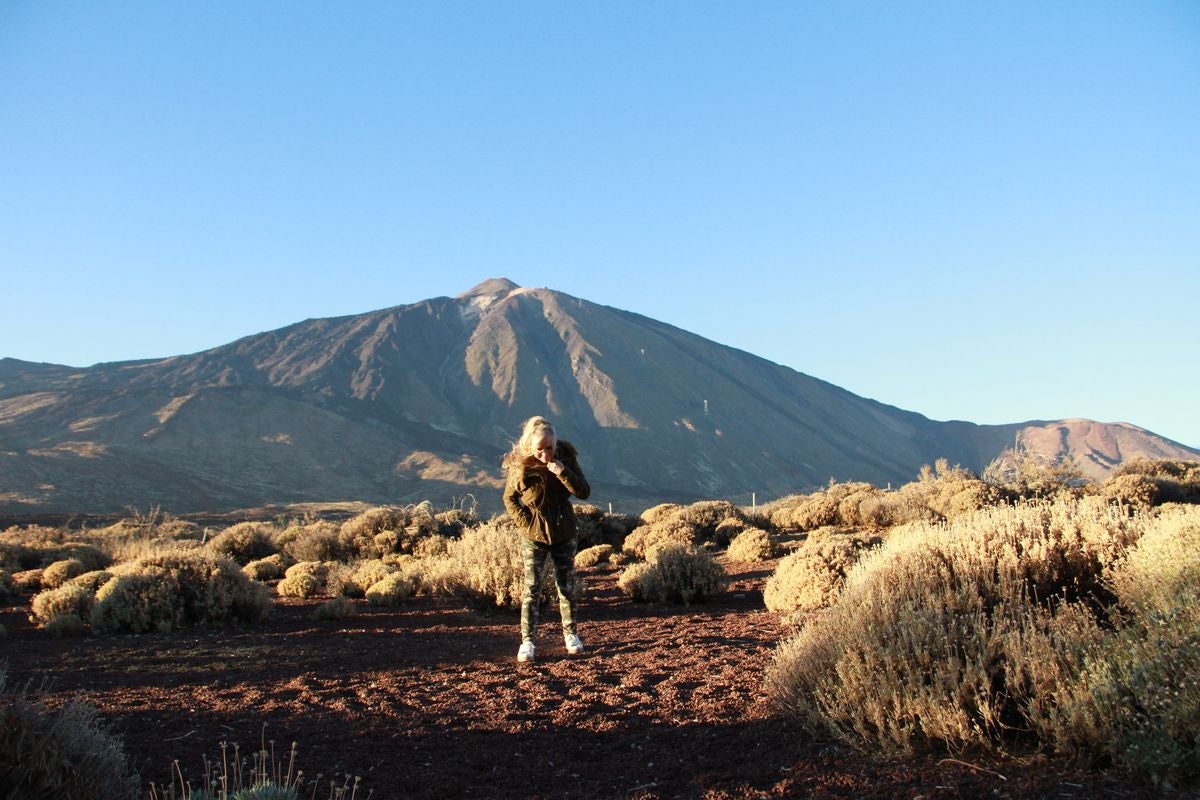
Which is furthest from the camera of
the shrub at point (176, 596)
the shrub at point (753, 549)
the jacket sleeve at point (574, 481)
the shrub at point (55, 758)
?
the shrub at point (753, 549)

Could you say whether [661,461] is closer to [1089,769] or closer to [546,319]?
[546,319]

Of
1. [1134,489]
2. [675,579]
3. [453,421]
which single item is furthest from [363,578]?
[453,421]

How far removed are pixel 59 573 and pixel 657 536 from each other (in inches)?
362

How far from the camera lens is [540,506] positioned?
6.62 metres

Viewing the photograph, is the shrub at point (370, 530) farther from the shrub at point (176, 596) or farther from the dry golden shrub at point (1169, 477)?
the dry golden shrub at point (1169, 477)

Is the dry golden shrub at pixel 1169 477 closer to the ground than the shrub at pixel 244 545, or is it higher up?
higher up

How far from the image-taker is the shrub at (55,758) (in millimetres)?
2830

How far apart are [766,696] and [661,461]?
330 feet

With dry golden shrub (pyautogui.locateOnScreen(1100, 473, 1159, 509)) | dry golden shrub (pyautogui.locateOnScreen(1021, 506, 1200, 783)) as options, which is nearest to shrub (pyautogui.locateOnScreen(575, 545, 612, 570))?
dry golden shrub (pyautogui.locateOnScreen(1100, 473, 1159, 509))

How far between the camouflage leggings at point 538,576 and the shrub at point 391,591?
13.0 ft

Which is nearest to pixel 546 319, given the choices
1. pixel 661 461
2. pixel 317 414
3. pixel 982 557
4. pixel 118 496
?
pixel 661 461

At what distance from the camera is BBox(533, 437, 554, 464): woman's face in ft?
21.5

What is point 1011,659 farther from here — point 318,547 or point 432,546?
point 318,547

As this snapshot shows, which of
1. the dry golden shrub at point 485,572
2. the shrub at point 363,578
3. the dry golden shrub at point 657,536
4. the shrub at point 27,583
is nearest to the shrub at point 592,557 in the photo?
the dry golden shrub at point 657,536
